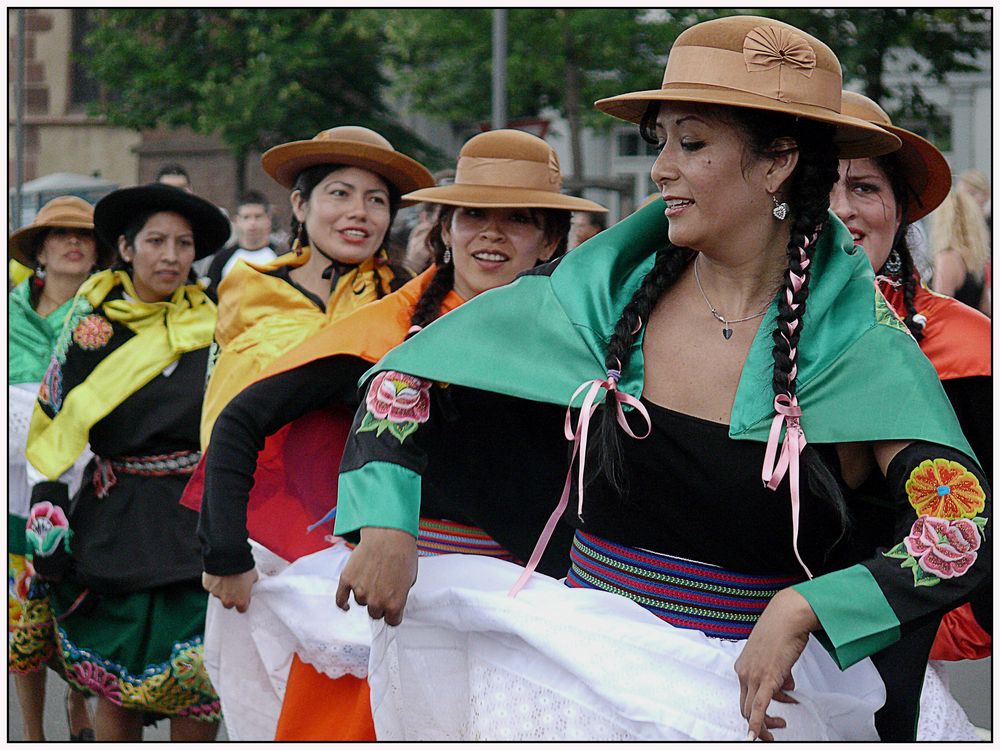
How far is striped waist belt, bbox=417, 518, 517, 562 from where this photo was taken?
3.58 metres

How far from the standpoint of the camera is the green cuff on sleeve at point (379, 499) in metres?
2.67

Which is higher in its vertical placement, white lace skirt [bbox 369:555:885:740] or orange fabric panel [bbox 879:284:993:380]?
orange fabric panel [bbox 879:284:993:380]

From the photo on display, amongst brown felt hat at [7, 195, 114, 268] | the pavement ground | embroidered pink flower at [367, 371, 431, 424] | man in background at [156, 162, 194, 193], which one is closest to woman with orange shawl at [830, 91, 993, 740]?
embroidered pink flower at [367, 371, 431, 424]

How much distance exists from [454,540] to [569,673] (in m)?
1.06

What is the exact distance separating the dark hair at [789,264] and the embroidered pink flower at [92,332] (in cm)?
316

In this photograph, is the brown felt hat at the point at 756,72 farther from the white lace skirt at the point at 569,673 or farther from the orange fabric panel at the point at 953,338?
the white lace skirt at the point at 569,673

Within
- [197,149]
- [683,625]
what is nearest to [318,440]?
[683,625]

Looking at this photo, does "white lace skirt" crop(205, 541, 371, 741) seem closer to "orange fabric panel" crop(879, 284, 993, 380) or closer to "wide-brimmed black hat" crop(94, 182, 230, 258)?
"orange fabric panel" crop(879, 284, 993, 380)

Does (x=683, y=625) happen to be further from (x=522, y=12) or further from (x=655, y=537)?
(x=522, y=12)

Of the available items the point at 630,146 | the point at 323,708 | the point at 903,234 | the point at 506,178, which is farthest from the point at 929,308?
the point at 630,146

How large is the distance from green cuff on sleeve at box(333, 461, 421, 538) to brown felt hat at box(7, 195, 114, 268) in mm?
4322

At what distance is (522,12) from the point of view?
17.5 metres

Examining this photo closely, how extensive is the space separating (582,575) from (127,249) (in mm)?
3263

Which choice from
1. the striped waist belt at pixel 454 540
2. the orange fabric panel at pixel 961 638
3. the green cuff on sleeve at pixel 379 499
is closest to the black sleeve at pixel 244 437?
the striped waist belt at pixel 454 540
